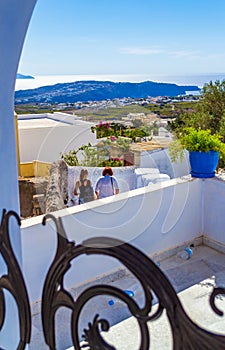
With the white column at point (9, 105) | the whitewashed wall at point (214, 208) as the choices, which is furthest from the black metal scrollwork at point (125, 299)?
the whitewashed wall at point (214, 208)

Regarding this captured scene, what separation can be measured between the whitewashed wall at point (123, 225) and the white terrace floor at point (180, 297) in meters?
0.13

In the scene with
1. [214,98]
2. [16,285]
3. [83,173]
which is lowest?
[83,173]

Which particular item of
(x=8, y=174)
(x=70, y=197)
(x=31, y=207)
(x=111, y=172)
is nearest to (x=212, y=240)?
(x=111, y=172)

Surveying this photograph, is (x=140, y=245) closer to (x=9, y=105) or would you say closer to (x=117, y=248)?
(x=9, y=105)

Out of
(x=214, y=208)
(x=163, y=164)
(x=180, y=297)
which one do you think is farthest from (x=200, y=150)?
(x=180, y=297)

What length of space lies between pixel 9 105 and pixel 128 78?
3396 millimetres

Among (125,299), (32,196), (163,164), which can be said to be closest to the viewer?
(125,299)

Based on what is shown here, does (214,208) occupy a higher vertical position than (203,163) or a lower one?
lower

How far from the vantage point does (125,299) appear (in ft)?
1.59

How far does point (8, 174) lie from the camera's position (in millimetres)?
1228

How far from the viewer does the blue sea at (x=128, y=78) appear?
12.8 ft

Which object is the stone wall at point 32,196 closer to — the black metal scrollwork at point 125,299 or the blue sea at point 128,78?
the blue sea at point 128,78

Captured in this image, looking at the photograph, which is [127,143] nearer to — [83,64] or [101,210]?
[101,210]

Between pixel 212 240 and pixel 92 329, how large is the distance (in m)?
2.90
